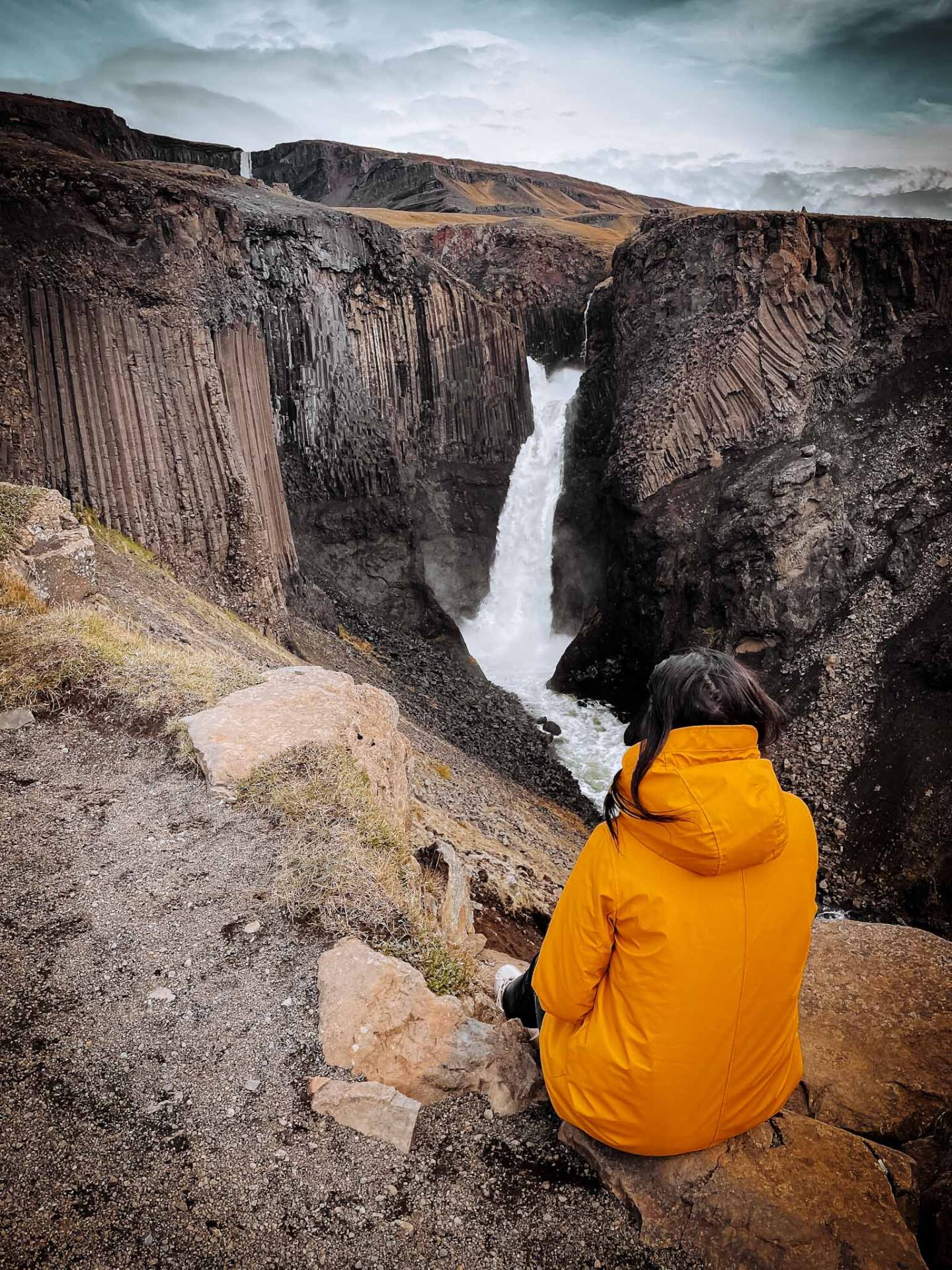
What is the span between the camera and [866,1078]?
152 inches

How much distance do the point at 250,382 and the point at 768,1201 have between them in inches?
619

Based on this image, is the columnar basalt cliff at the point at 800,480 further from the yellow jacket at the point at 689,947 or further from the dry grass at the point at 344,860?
the yellow jacket at the point at 689,947

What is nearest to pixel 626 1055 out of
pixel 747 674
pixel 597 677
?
pixel 747 674

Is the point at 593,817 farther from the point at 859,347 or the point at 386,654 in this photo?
the point at 859,347

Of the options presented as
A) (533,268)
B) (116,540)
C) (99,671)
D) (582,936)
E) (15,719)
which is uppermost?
(533,268)

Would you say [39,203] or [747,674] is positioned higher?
[39,203]

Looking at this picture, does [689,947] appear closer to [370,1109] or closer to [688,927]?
[688,927]

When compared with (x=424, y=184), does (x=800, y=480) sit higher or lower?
lower

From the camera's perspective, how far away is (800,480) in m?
17.6

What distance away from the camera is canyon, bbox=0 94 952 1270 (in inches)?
126

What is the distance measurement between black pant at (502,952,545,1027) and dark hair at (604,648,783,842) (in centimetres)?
143

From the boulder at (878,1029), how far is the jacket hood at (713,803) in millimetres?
2137

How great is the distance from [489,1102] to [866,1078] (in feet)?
7.07

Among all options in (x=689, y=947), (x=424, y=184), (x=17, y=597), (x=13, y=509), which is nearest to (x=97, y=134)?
(x=424, y=184)
